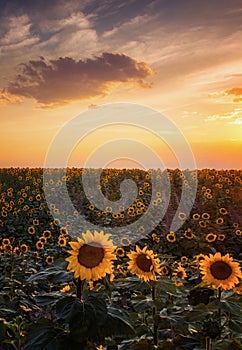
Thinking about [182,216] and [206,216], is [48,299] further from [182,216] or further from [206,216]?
[182,216]

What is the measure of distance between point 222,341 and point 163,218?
334 inches

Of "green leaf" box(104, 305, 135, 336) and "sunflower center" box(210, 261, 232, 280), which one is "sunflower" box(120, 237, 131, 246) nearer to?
"sunflower center" box(210, 261, 232, 280)

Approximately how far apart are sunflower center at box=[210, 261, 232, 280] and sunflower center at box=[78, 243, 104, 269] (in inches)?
40.2

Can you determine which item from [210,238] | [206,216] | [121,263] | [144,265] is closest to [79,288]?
[144,265]

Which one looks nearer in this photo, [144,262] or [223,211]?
[144,262]

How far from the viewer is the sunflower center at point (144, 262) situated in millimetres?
3462

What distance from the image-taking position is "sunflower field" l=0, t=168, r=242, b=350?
254 cm

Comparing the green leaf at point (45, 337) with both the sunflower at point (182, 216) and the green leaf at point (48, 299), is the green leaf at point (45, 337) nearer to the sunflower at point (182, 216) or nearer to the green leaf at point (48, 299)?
the green leaf at point (48, 299)

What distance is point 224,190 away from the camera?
14.0 meters

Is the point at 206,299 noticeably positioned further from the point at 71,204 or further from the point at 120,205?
the point at 71,204

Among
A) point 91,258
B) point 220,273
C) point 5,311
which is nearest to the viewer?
point 91,258

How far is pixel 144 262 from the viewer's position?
352cm

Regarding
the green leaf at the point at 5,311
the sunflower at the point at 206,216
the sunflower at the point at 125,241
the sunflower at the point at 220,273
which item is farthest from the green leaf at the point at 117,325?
the sunflower at the point at 206,216

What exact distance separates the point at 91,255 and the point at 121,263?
17.7 ft
